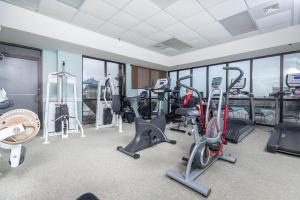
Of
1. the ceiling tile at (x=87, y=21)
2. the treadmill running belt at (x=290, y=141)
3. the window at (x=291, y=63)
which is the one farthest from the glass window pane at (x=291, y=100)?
the ceiling tile at (x=87, y=21)

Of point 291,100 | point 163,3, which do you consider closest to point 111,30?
point 163,3

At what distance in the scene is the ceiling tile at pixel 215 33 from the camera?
155 inches

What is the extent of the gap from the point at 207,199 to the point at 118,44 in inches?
185

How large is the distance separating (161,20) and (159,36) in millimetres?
897

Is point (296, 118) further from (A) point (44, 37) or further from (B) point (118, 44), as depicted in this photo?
(A) point (44, 37)

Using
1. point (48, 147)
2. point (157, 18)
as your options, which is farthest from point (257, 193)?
point (157, 18)

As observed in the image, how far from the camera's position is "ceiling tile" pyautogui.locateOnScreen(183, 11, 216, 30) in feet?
11.3

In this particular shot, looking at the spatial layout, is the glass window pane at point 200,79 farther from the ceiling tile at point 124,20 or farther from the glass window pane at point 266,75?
the ceiling tile at point 124,20

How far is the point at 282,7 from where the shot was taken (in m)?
3.08

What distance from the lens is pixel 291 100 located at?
4.70 m

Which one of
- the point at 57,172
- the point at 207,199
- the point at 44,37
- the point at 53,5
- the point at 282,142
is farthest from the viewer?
the point at 44,37

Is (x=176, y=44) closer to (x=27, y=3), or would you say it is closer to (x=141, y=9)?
(x=141, y=9)

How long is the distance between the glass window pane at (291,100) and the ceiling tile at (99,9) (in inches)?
219

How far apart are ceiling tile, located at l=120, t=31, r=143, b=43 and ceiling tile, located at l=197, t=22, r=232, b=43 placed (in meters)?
1.86
